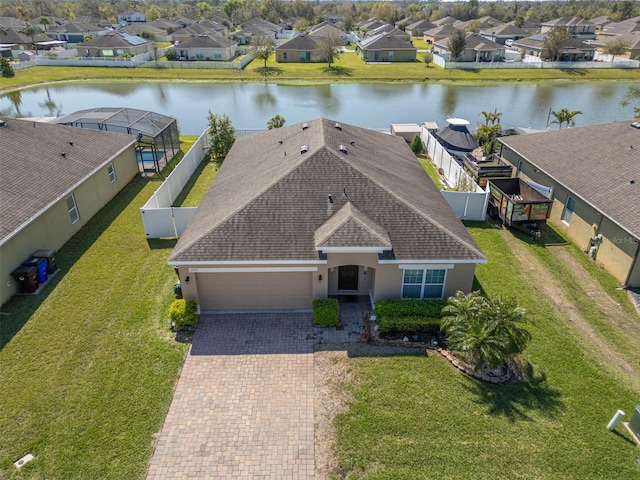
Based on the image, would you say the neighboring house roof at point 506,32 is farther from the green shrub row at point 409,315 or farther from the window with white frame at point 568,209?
the green shrub row at point 409,315

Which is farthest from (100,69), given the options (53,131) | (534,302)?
(534,302)

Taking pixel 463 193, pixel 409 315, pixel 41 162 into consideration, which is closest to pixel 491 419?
pixel 409 315

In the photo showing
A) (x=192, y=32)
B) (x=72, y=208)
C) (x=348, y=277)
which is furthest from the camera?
(x=192, y=32)

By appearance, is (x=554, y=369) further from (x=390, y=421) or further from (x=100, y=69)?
(x=100, y=69)

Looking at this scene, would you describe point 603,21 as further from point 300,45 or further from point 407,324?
point 407,324

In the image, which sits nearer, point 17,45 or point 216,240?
point 216,240

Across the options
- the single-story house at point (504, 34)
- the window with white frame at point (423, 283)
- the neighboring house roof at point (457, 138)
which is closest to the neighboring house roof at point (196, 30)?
the single-story house at point (504, 34)
